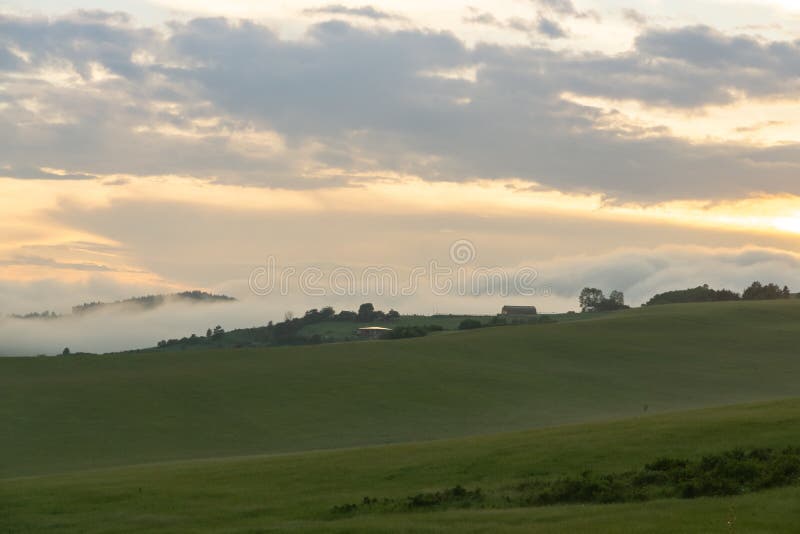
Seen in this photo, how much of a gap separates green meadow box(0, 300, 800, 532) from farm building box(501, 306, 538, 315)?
42088 millimetres

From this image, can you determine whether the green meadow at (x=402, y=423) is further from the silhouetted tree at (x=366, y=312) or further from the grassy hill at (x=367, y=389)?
the silhouetted tree at (x=366, y=312)

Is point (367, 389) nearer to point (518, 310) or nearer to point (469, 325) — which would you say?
point (469, 325)

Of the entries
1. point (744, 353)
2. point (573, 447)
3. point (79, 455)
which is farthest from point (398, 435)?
point (744, 353)

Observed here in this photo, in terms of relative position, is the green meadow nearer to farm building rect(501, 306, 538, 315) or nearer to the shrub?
the shrub

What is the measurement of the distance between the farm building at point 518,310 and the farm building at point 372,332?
3638cm

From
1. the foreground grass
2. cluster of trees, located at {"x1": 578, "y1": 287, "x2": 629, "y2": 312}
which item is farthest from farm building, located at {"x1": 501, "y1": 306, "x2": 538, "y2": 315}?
the foreground grass

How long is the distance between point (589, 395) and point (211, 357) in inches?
1310

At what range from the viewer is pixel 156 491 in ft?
94.9

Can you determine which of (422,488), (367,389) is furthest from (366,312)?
(422,488)

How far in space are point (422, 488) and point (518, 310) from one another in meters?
148

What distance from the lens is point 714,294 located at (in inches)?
6964

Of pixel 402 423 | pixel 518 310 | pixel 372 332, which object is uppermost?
pixel 518 310

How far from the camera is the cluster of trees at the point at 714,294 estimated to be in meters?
174

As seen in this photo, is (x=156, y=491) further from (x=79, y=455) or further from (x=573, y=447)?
(x=79, y=455)
